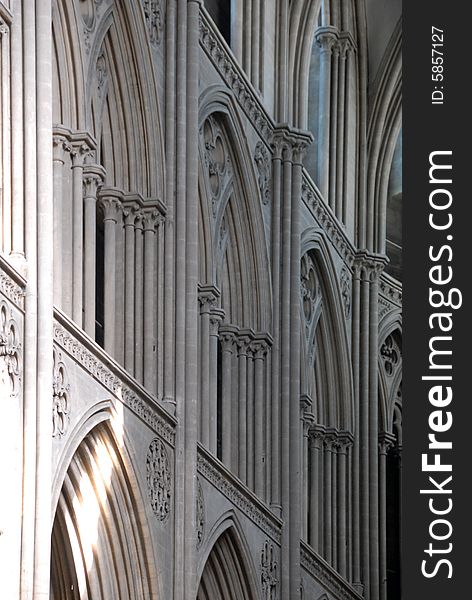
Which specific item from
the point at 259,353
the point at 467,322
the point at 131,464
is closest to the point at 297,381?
the point at 259,353

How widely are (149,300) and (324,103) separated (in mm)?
9952

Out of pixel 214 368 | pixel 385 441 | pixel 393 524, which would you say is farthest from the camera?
pixel 393 524

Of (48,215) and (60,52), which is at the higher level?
(60,52)

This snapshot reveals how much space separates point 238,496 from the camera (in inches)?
1008

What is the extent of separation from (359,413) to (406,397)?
16.4 metres

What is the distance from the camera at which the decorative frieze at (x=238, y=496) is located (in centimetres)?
2428

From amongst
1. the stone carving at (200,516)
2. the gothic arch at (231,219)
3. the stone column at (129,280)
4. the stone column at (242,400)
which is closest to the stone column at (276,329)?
the gothic arch at (231,219)

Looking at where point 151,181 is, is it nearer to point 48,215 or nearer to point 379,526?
point 48,215

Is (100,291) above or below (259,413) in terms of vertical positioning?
above

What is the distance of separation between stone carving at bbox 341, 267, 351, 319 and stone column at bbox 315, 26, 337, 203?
129 centimetres

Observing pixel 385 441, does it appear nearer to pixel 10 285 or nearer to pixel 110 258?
pixel 110 258

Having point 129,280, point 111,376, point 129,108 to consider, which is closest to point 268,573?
point 129,280

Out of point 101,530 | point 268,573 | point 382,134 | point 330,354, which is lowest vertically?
point 268,573

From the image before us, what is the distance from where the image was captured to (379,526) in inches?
1297
